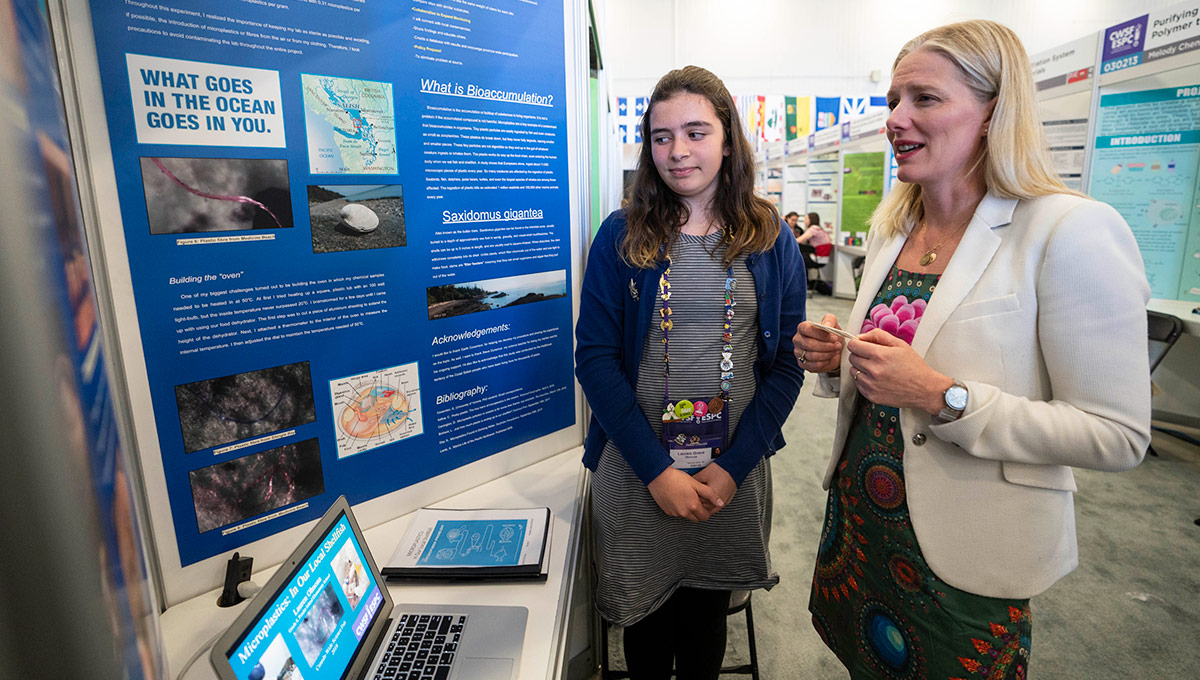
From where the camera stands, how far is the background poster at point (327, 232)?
41.5 inches

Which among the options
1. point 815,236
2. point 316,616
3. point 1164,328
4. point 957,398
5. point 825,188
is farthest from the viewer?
point 825,188

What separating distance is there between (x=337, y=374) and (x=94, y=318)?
1.15 metres

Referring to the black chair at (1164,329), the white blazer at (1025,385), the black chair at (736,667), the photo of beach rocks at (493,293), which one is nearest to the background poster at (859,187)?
the black chair at (1164,329)

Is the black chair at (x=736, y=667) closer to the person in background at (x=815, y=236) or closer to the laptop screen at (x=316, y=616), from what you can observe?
the laptop screen at (x=316, y=616)

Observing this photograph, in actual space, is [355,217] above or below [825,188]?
below

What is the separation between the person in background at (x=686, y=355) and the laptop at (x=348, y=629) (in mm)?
377

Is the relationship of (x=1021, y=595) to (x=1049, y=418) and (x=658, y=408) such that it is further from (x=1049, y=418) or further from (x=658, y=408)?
(x=658, y=408)

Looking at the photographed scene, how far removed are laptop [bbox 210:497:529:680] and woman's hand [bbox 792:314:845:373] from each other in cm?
81

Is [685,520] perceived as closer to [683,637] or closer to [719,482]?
[719,482]

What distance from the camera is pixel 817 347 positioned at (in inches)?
52.2

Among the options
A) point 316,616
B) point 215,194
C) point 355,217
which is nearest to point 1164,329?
point 355,217

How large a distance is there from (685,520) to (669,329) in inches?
18.5

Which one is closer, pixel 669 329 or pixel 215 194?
pixel 215 194

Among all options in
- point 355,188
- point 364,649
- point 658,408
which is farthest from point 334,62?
point 364,649
